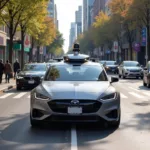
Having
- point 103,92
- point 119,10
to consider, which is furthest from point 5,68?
point 119,10

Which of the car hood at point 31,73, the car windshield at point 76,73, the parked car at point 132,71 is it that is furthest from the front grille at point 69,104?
the parked car at point 132,71

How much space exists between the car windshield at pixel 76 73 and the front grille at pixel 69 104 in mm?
1489

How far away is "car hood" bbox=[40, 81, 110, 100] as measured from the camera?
28.8ft

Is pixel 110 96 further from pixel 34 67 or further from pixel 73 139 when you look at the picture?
pixel 34 67

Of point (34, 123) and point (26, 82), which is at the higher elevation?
point (26, 82)

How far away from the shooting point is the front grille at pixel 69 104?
8.70m

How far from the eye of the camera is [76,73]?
10.4 m

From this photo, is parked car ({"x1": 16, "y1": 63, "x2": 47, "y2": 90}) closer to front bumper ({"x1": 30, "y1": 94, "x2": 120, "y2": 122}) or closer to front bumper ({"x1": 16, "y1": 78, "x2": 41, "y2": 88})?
front bumper ({"x1": 16, "y1": 78, "x2": 41, "y2": 88})

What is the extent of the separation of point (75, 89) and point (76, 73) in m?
1.41

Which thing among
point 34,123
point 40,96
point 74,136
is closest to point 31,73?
point 34,123

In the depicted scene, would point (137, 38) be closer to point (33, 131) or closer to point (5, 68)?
point (5, 68)

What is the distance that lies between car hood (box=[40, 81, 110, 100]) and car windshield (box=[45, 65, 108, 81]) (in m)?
0.52

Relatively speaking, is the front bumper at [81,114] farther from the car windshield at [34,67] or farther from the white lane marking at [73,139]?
the car windshield at [34,67]

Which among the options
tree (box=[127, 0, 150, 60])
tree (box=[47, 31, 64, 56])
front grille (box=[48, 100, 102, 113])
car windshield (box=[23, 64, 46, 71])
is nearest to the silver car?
front grille (box=[48, 100, 102, 113])
